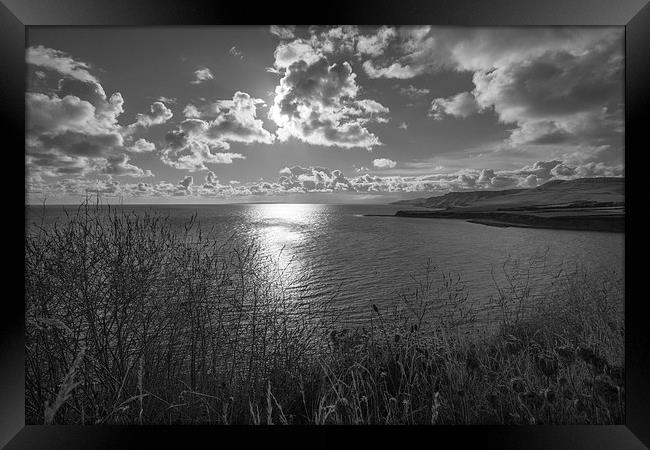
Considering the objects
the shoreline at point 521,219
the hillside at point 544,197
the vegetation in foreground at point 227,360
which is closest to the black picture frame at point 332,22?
the vegetation in foreground at point 227,360

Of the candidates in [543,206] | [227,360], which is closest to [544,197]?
[543,206]

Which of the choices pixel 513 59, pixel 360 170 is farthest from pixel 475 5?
pixel 360 170

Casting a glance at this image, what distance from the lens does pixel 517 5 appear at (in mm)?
1938

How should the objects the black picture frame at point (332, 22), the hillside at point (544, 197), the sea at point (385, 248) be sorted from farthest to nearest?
the sea at point (385, 248), the hillside at point (544, 197), the black picture frame at point (332, 22)

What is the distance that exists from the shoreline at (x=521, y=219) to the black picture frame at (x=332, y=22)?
891 millimetres

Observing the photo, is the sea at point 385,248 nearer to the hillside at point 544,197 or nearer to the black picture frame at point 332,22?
the hillside at point 544,197

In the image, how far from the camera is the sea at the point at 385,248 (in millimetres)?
2744

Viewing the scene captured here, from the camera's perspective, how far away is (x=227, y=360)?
2.17m

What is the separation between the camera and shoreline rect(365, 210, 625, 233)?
277 centimetres

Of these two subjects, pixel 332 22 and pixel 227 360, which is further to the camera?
pixel 227 360

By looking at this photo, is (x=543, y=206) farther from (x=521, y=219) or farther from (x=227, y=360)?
(x=227, y=360)

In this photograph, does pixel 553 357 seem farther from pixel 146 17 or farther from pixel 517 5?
pixel 146 17

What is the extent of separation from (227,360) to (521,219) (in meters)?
3.15

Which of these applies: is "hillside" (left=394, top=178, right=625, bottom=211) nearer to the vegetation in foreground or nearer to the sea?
the sea
